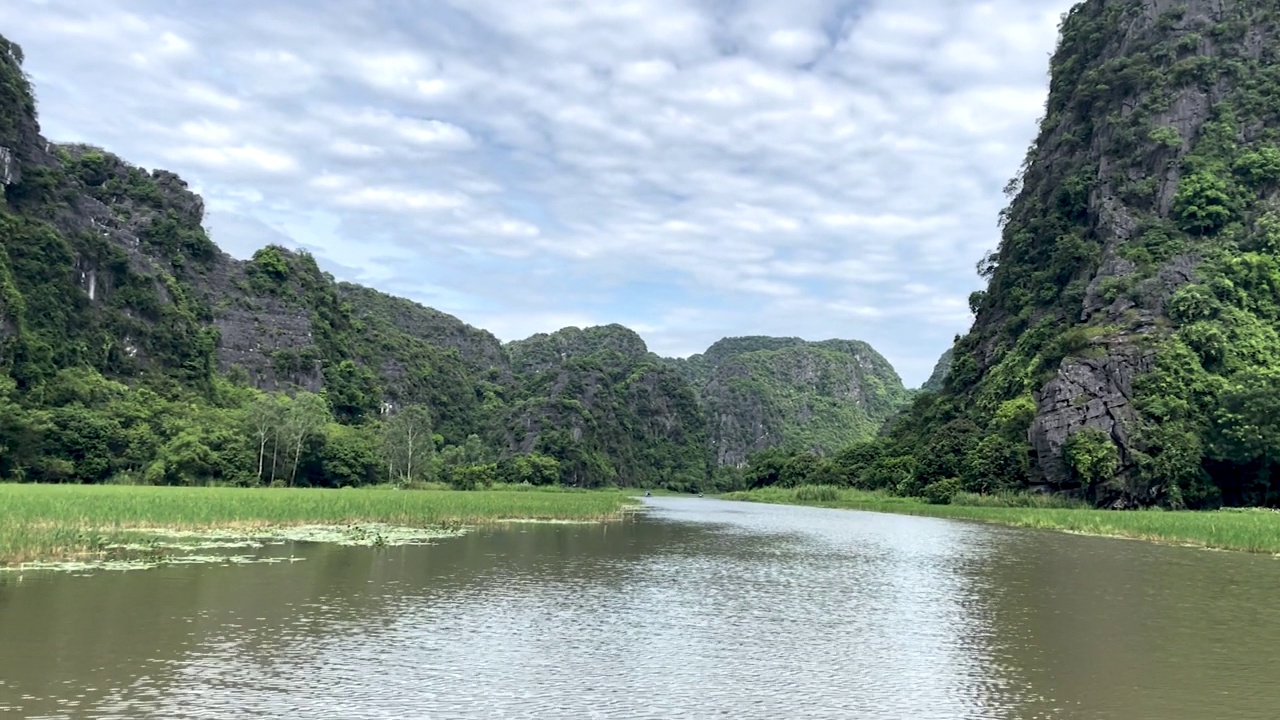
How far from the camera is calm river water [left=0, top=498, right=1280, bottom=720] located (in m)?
9.19

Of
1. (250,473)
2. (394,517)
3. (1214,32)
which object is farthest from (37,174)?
(1214,32)

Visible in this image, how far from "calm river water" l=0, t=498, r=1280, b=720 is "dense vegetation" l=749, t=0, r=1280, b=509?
1560 inches

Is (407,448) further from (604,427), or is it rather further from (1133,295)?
(604,427)

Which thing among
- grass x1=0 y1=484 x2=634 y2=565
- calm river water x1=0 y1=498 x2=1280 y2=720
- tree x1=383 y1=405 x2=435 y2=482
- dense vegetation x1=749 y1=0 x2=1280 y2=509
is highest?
dense vegetation x1=749 y1=0 x2=1280 y2=509

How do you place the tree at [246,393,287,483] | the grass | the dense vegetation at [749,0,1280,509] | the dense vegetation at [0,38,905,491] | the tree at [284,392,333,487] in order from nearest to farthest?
the grass → the dense vegetation at [749,0,1280,509] → the dense vegetation at [0,38,905,491] → the tree at [246,393,287,483] → the tree at [284,392,333,487]

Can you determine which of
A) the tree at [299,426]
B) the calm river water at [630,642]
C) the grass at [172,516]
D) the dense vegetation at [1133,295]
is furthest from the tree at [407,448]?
the calm river water at [630,642]

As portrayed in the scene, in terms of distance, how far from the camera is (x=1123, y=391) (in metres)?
60.0

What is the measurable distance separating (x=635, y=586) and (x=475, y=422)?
15475cm

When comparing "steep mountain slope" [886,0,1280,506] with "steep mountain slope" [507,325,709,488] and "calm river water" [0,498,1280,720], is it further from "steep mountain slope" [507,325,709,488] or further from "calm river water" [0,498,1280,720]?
"steep mountain slope" [507,325,709,488]

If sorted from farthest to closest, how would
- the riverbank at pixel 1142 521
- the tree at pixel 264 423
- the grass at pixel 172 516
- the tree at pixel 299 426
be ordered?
the tree at pixel 299 426
the tree at pixel 264 423
the riverbank at pixel 1142 521
the grass at pixel 172 516

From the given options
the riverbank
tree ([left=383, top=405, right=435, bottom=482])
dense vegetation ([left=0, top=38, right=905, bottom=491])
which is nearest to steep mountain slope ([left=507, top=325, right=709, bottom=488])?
dense vegetation ([left=0, top=38, right=905, bottom=491])

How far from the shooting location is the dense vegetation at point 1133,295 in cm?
5650

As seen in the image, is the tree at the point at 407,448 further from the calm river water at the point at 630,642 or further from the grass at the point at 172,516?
the calm river water at the point at 630,642

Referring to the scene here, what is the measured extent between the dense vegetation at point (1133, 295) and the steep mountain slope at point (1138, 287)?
0.16 metres
